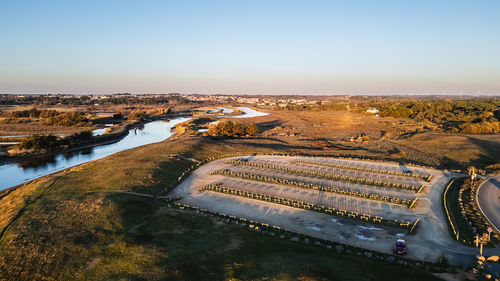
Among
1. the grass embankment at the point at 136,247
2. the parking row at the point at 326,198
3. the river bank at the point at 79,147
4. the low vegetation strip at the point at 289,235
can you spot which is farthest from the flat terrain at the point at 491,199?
the river bank at the point at 79,147

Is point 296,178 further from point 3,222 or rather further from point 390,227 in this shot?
point 3,222

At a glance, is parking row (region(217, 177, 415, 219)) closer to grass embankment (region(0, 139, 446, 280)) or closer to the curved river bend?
grass embankment (region(0, 139, 446, 280))

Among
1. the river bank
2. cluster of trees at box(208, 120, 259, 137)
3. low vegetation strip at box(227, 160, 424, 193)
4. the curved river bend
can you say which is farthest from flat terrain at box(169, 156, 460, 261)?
the river bank

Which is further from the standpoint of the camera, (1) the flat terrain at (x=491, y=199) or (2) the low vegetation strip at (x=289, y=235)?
(1) the flat terrain at (x=491, y=199)

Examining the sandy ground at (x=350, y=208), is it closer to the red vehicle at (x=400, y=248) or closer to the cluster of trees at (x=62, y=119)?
the red vehicle at (x=400, y=248)

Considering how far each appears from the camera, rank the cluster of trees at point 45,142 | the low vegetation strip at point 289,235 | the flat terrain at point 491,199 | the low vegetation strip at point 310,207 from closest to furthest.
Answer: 1. the low vegetation strip at point 289,235
2. the low vegetation strip at point 310,207
3. the flat terrain at point 491,199
4. the cluster of trees at point 45,142

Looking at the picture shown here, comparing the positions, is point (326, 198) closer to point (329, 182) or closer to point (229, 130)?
point (329, 182)

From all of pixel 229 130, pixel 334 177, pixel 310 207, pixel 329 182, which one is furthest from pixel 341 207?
pixel 229 130
